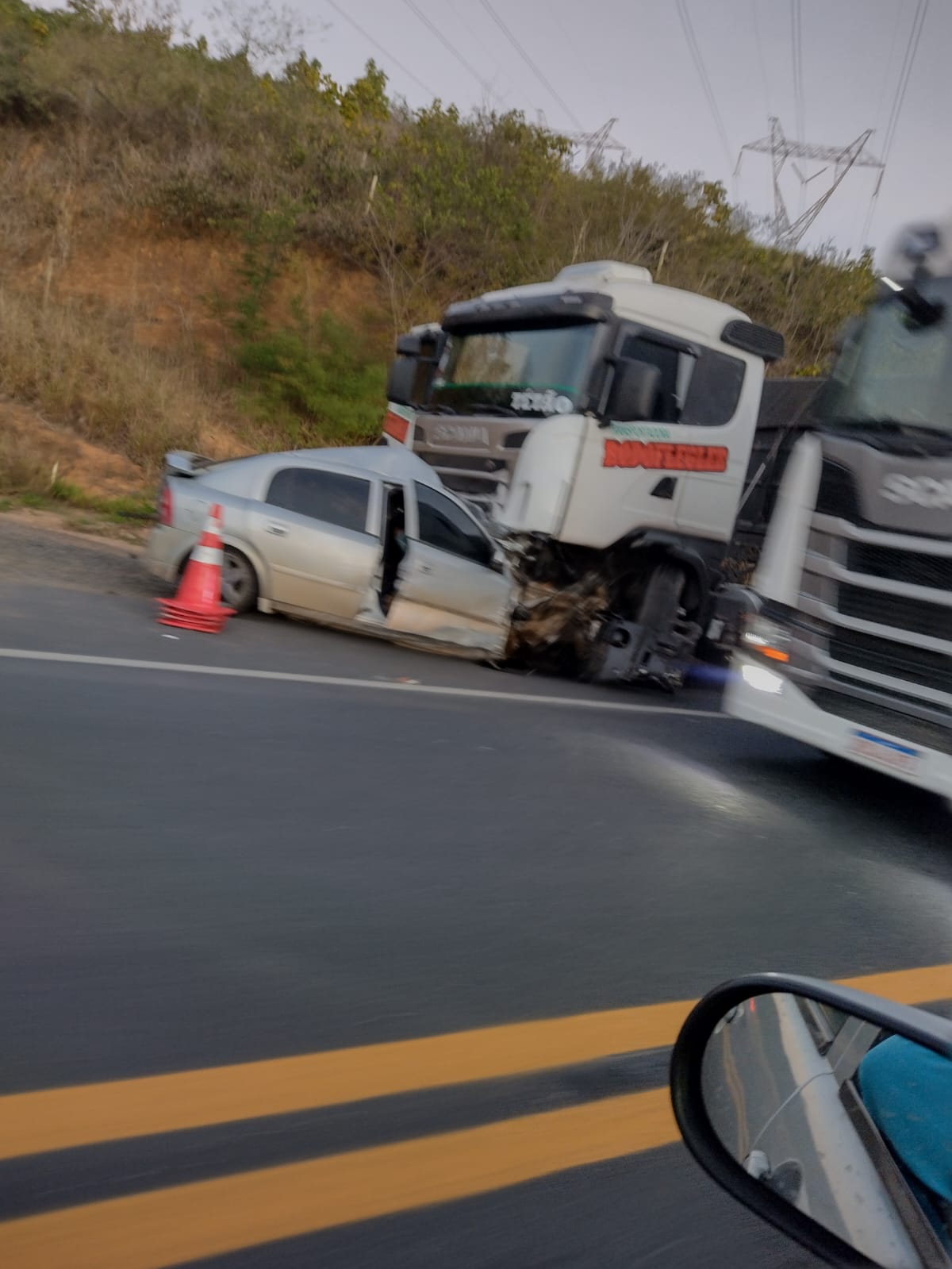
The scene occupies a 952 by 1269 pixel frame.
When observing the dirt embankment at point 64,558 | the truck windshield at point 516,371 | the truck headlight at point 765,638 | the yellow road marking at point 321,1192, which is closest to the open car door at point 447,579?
the truck windshield at point 516,371

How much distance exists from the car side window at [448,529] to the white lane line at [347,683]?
4.92ft

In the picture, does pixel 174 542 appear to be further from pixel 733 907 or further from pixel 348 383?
pixel 348 383

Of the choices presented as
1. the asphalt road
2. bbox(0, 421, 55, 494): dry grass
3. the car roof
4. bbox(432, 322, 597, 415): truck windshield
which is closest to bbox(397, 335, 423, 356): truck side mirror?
bbox(432, 322, 597, 415): truck windshield

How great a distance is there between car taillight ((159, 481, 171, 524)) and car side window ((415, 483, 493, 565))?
2059 mm

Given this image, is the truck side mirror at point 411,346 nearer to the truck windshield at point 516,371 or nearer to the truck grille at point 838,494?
the truck windshield at point 516,371

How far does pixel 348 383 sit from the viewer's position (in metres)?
20.1

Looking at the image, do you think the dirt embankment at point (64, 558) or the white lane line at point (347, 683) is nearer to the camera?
the white lane line at point (347, 683)

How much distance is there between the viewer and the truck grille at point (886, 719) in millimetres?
5855

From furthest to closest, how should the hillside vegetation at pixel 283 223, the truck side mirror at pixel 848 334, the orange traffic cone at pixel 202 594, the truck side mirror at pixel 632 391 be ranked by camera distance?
the hillside vegetation at pixel 283 223, the truck side mirror at pixel 632 391, the orange traffic cone at pixel 202 594, the truck side mirror at pixel 848 334

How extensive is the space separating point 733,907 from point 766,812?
75.0 inches

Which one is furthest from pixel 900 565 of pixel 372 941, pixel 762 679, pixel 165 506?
pixel 165 506

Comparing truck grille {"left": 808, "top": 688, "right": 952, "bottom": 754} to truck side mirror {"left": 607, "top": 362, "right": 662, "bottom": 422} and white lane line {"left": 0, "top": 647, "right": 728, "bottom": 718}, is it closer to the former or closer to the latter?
white lane line {"left": 0, "top": 647, "right": 728, "bottom": 718}

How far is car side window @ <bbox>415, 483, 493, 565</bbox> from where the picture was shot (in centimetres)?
957

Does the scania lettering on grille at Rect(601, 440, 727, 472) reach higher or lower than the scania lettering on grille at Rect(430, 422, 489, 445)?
higher
